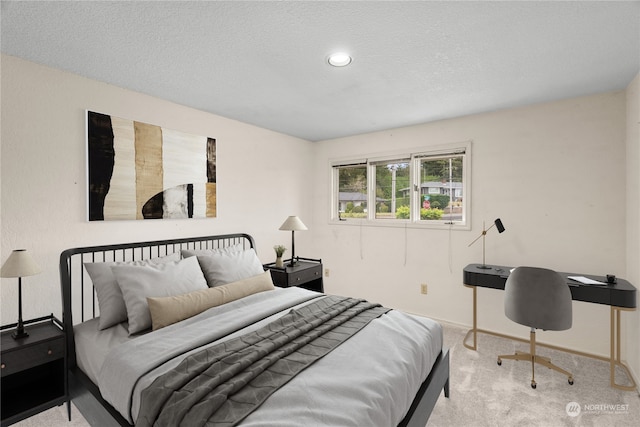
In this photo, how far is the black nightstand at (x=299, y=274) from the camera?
3538 millimetres

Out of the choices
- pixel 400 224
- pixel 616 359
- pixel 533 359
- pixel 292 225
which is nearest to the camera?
pixel 533 359

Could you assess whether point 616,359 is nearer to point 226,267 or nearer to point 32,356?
point 226,267

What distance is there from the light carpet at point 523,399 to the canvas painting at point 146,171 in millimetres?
1551

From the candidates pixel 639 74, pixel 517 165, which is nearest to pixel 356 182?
pixel 517 165

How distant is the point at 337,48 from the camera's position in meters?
2.01

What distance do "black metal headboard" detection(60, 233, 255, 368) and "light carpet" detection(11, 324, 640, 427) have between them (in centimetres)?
64

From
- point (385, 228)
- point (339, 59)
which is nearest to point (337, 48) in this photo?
point (339, 59)

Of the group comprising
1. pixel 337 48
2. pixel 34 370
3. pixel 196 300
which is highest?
pixel 337 48

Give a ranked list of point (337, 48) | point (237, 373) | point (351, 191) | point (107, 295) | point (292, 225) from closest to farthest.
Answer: point (237, 373) → point (337, 48) → point (107, 295) → point (292, 225) → point (351, 191)

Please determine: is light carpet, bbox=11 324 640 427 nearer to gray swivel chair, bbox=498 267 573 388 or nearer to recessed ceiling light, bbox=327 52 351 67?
gray swivel chair, bbox=498 267 573 388

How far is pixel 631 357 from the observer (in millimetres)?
2580

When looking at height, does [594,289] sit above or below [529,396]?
above

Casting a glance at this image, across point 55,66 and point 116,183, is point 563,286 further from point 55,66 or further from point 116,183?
point 55,66

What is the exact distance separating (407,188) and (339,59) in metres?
2.29
